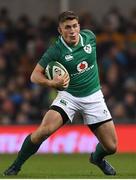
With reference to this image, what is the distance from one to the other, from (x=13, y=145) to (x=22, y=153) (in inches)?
254

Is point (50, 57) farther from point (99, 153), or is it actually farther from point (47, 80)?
point (99, 153)

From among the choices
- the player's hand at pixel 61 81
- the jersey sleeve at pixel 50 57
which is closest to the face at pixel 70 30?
the jersey sleeve at pixel 50 57

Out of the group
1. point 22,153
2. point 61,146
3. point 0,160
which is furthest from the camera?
point 61,146

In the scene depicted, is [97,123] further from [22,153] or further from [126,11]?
[126,11]

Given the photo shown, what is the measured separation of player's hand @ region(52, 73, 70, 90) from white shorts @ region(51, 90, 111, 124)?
36 cm

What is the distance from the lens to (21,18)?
19828mm

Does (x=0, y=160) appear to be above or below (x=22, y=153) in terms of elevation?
below

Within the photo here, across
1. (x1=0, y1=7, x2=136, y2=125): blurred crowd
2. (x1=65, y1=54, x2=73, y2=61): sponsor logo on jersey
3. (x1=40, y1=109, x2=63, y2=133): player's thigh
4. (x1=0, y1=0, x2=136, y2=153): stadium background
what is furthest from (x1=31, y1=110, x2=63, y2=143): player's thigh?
(x1=0, y1=7, x2=136, y2=125): blurred crowd

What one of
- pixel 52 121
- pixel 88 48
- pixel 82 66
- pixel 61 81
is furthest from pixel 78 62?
pixel 52 121

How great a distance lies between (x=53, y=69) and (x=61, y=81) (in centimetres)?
28

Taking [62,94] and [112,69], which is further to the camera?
[112,69]

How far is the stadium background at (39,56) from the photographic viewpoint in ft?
55.2

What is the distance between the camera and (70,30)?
33.7 ft

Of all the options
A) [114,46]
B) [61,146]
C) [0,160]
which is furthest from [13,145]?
[114,46]
